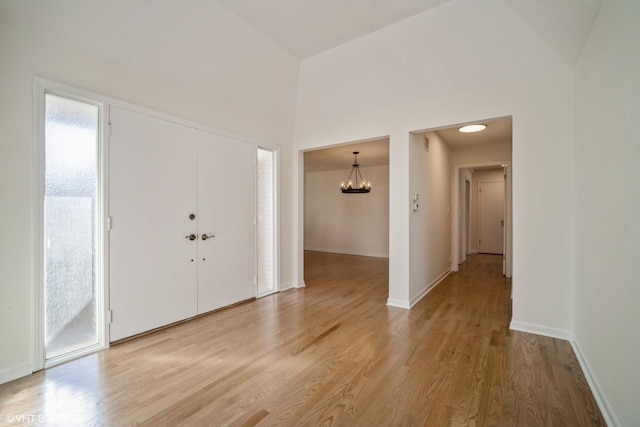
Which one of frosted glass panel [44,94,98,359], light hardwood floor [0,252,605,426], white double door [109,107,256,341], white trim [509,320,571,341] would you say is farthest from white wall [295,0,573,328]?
frosted glass panel [44,94,98,359]

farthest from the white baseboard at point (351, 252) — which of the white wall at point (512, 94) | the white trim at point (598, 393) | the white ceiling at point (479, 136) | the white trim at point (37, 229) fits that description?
the white trim at point (37, 229)

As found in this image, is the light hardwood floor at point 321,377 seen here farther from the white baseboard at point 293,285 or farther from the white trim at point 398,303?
the white baseboard at point 293,285

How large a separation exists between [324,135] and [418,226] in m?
1.99

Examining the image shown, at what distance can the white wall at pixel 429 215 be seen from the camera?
3.85m

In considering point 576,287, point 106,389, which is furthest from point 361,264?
point 106,389

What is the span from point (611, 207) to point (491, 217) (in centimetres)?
748

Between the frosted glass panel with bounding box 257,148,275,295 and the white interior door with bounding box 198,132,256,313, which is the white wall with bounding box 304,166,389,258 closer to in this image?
the frosted glass panel with bounding box 257,148,275,295

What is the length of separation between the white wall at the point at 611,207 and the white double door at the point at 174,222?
3.56 m

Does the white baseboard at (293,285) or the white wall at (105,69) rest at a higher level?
the white wall at (105,69)

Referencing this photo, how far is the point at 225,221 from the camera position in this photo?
365 cm

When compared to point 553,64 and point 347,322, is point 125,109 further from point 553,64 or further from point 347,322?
point 553,64

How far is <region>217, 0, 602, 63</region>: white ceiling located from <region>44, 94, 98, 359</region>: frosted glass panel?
69.4 inches

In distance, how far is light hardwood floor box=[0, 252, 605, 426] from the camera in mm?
1714

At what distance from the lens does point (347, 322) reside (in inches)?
125
